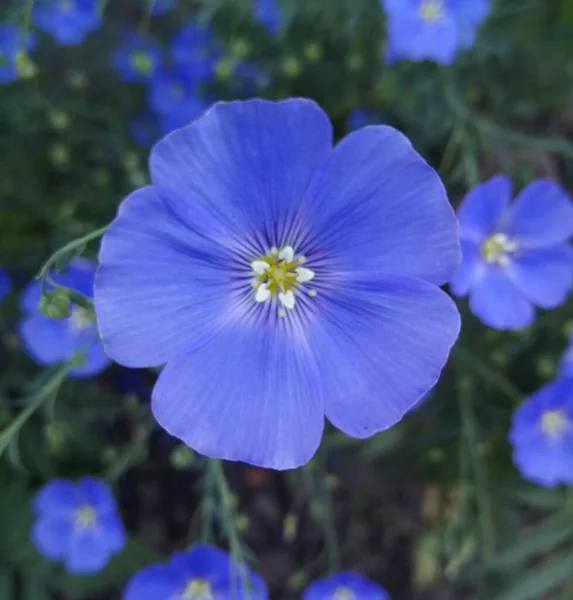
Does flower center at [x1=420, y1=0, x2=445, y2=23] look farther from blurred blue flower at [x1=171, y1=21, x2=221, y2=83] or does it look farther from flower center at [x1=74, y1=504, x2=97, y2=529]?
flower center at [x1=74, y1=504, x2=97, y2=529]

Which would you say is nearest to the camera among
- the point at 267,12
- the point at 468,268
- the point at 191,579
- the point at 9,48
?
the point at 468,268

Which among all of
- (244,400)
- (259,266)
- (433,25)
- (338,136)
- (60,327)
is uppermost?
(433,25)

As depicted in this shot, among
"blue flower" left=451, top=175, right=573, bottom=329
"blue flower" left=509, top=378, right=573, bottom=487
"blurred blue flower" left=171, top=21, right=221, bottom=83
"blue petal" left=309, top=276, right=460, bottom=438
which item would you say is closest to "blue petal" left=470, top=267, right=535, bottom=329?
"blue flower" left=451, top=175, right=573, bottom=329

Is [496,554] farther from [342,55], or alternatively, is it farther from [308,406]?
[342,55]

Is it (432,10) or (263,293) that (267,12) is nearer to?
(432,10)

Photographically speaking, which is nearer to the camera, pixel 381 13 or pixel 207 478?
pixel 207 478

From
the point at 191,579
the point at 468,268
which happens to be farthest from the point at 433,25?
the point at 191,579

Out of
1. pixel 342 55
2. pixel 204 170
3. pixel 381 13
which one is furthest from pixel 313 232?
pixel 342 55
